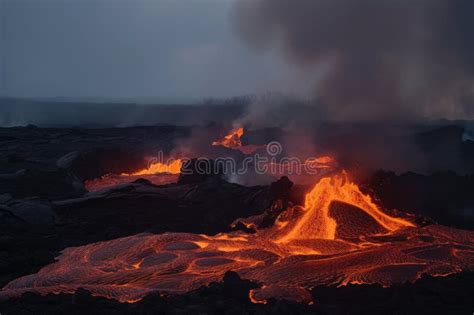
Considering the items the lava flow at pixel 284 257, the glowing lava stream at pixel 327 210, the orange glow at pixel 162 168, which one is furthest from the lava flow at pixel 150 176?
the lava flow at pixel 284 257

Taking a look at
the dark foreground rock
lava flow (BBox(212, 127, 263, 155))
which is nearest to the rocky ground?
the dark foreground rock

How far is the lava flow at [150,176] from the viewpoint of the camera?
2818 cm

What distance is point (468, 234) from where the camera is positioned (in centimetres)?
1480

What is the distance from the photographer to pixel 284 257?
1200cm

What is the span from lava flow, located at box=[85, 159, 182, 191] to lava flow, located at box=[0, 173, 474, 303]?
13522 millimetres

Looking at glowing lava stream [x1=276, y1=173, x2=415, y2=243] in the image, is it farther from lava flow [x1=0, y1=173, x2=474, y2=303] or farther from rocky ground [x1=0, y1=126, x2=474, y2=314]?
rocky ground [x1=0, y1=126, x2=474, y2=314]

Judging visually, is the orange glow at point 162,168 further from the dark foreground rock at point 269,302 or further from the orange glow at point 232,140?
the dark foreground rock at point 269,302

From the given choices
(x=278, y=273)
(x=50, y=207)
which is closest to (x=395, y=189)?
(x=278, y=273)

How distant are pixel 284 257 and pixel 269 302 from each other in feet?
10.5

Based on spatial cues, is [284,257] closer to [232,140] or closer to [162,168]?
[162,168]

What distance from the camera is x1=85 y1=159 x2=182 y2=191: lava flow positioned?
28.2m

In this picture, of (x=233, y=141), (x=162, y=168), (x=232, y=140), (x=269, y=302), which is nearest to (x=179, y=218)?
(x=269, y=302)

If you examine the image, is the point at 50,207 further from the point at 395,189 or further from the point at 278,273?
the point at 395,189

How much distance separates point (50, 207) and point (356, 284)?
11798 mm
